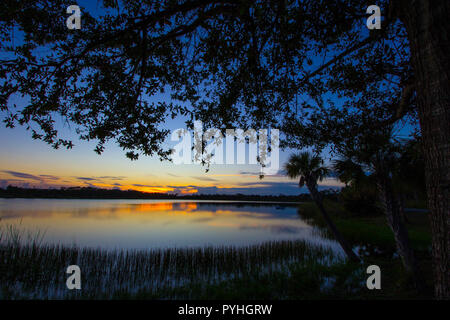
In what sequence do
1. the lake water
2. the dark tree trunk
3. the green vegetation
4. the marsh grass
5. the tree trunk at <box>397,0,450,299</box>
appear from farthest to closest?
the lake water < the marsh grass < the green vegetation < the dark tree trunk < the tree trunk at <box>397,0,450,299</box>

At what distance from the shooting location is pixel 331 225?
13.4 meters

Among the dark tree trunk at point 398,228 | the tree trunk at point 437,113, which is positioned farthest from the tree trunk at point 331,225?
the tree trunk at point 437,113

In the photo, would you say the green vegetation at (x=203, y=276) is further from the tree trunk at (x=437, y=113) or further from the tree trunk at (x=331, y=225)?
the tree trunk at (x=437, y=113)

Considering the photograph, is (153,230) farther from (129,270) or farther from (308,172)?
(308,172)

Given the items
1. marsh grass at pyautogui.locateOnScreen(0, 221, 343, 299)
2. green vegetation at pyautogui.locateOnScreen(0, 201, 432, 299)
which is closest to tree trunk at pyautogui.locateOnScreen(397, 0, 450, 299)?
green vegetation at pyautogui.locateOnScreen(0, 201, 432, 299)

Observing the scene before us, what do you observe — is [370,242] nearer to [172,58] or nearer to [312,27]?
[312,27]

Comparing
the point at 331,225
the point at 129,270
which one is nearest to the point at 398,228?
the point at 331,225

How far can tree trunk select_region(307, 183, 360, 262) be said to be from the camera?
43.3 ft

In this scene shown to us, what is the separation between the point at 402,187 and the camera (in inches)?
428

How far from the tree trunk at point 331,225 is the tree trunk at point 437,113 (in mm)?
11641

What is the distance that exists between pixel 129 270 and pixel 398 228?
13.1 meters

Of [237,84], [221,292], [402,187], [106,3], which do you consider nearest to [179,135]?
[237,84]

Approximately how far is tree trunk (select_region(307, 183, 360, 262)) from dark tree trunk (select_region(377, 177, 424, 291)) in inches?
190

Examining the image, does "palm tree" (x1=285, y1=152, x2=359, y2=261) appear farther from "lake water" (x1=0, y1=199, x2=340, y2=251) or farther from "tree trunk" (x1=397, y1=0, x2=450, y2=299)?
"tree trunk" (x1=397, y1=0, x2=450, y2=299)
